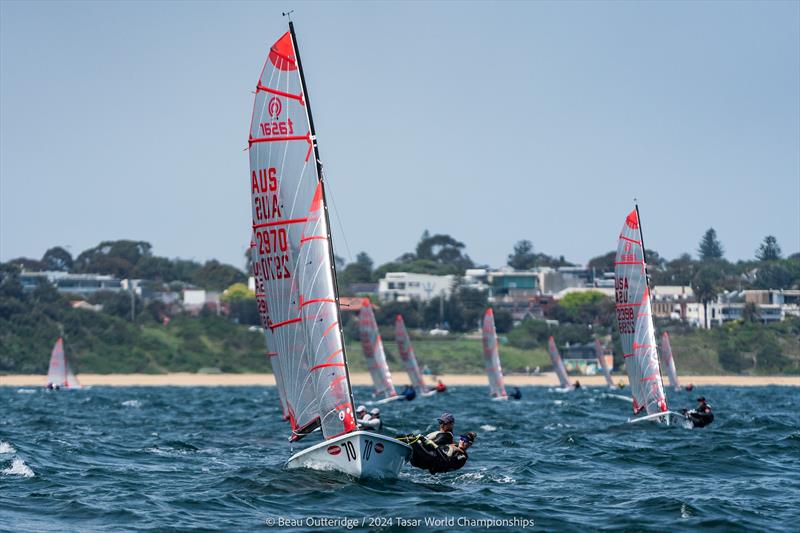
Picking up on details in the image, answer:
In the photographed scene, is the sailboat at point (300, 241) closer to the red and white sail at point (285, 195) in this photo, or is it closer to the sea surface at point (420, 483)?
the red and white sail at point (285, 195)

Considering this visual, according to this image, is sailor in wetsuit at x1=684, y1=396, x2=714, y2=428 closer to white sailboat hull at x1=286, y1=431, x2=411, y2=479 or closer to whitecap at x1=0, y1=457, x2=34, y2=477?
white sailboat hull at x1=286, y1=431, x2=411, y2=479

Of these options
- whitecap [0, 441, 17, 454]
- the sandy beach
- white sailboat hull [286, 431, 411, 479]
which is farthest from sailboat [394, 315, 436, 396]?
white sailboat hull [286, 431, 411, 479]

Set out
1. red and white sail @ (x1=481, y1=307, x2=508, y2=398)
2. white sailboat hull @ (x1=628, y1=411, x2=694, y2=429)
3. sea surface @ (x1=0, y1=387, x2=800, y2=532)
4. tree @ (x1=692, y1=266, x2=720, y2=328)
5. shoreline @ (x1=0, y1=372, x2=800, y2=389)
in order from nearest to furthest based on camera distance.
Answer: sea surface @ (x1=0, y1=387, x2=800, y2=532)
white sailboat hull @ (x1=628, y1=411, x2=694, y2=429)
red and white sail @ (x1=481, y1=307, x2=508, y2=398)
shoreline @ (x1=0, y1=372, x2=800, y2=389)
tree @ (x1=692, y1=266, x2=720, y2=328)

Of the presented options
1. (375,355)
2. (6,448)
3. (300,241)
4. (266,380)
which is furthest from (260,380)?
(300,241)

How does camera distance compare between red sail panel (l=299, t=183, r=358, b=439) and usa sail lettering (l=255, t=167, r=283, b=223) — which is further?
usa sail lettering (l=255, t=167, r=283, b=223)

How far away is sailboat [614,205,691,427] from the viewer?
42.2 m

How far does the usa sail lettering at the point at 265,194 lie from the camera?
1000 inches

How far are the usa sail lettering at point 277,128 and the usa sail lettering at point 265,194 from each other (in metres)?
0.72

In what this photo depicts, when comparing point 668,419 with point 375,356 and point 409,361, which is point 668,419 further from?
point 409,361

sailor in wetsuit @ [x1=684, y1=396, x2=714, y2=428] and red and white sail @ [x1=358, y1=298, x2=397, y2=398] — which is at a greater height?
red and white sail @ [x1=358, y1=298, x2=397, y2=398]

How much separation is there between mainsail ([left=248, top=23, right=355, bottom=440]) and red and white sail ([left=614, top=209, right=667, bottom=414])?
63.3 ft

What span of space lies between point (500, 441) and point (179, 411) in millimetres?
24066

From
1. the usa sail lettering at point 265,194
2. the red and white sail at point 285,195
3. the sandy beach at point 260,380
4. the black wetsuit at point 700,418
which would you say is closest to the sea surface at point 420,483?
the black wetsuit at point 700,418

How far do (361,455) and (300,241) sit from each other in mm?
4604
